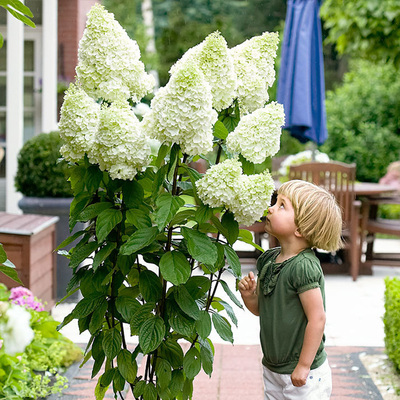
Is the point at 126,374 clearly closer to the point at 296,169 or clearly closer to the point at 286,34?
the point at 296,169

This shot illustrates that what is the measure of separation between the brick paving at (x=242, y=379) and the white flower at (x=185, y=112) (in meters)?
1.85

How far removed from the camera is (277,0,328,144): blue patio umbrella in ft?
23.9

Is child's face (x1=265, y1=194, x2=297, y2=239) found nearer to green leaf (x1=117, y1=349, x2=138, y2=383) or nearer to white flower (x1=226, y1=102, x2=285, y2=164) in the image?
white flower (x1=226, y1=102, x2=285, y2=164)

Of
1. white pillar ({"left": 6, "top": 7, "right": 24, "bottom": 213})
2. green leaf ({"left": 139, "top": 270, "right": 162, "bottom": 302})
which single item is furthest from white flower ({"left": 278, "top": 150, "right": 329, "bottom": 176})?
green leaf ({"left": 139, "top": 270, "right": 162, "bottom": 302})

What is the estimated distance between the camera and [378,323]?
5.25 metres

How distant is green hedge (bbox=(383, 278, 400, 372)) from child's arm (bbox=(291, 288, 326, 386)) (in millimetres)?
1634

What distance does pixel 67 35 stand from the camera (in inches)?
338

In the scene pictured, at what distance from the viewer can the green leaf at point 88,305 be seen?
2117 millimetres

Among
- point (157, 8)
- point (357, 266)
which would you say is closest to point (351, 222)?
point (357, 266)

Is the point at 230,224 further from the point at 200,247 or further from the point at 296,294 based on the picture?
the point at 296,294

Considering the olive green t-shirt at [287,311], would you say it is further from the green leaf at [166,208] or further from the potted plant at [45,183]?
the potted plant at [45,183]

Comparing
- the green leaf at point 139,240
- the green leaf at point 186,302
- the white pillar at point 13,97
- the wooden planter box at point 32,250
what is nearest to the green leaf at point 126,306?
the green leaf at point 186,302

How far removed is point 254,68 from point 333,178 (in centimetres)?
471

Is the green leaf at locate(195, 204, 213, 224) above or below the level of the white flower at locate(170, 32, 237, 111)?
below
